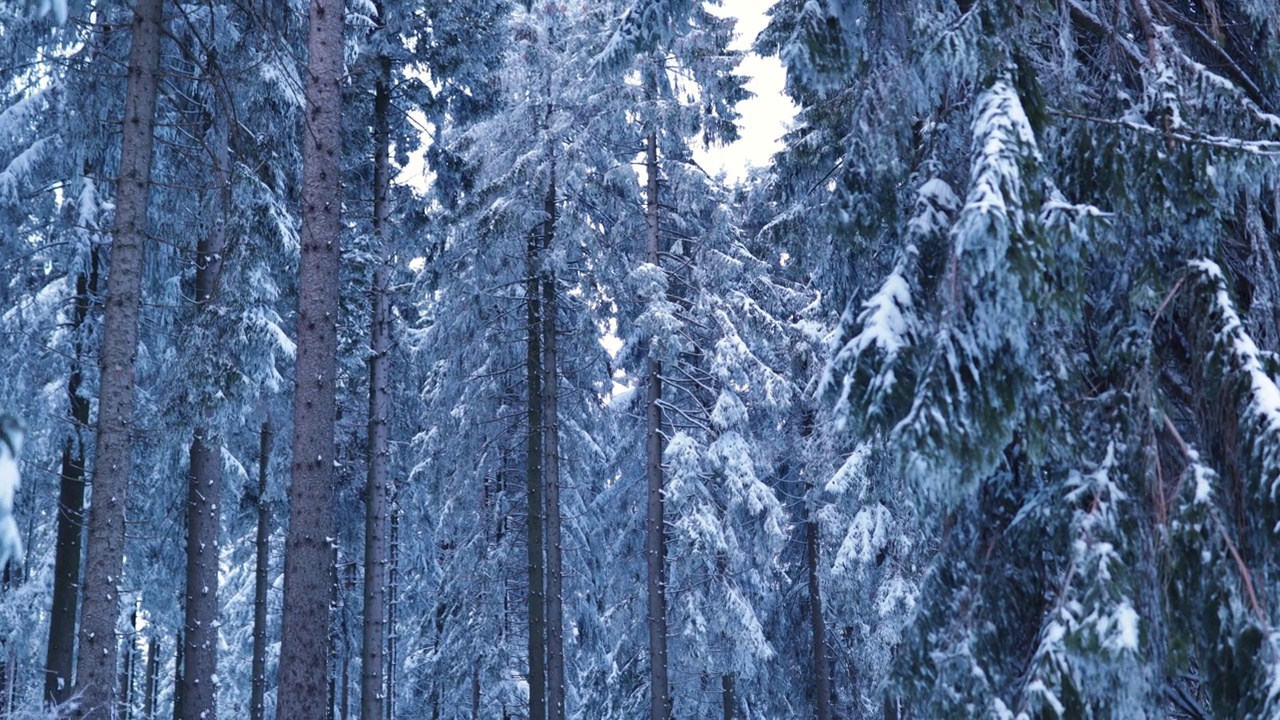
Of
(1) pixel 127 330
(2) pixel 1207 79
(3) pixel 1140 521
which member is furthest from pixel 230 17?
(3) pixel 1140 521

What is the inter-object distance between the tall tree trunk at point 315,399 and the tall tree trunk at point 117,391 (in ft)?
6.84

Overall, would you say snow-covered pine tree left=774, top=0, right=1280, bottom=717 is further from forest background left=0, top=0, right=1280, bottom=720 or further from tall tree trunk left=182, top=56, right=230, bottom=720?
tall tree trunk left=182, top=56, right=230, bottom=720

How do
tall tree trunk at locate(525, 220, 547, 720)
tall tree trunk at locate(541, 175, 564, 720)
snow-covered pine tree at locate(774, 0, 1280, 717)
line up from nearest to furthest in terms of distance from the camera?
snow-covered pine tree at locate(774, 0, 1280, 717) < tall tree trunk at locate(525, 220, 547, 720) < tall tree trunk at locate(541, 175, 564, 720)

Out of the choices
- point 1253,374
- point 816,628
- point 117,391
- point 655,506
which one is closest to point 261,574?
point 655,506

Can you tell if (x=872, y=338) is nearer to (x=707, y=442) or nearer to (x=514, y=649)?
(x=707, y=442)

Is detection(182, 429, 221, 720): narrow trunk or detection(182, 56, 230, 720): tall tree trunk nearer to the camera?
detection(182, 56, 230, 720): tall tree trunk

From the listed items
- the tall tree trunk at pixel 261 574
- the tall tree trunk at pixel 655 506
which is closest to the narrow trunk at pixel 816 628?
the tall tree trunk at pixel 655 506

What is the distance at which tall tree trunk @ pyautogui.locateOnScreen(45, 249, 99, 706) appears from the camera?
494 inches

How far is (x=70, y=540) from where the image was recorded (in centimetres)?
1398

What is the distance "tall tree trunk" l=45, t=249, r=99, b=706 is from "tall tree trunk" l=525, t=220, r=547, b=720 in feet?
20.8

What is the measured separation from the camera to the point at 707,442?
1797cm

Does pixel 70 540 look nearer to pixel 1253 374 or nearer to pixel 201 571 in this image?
pixel 201 571

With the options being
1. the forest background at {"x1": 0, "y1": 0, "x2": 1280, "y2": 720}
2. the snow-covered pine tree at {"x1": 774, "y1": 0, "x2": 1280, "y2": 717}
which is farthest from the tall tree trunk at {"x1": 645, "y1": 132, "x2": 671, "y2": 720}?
the snow-covered pine tree at {"x1": 774, "y1": 0, "x2": 1280, "y2": 717}

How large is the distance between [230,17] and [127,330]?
5.81 meters
